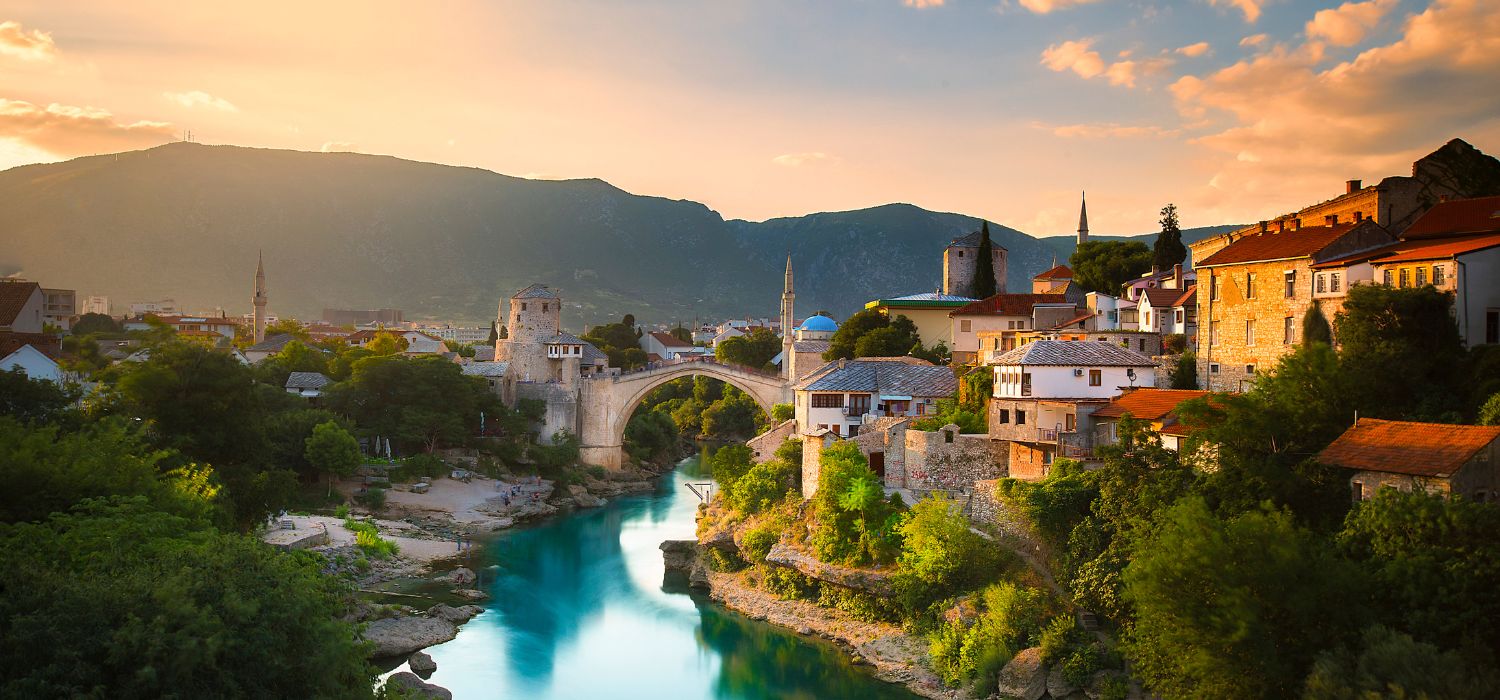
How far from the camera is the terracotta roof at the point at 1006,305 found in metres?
36.6

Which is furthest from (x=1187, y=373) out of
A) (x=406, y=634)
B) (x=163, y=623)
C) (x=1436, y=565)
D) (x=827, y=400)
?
(x=163, y=623)

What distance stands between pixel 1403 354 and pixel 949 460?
8.91 meters

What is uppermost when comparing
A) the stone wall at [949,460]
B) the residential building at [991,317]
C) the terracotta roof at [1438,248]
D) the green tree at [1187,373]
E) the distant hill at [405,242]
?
the distant hill at [405,242]

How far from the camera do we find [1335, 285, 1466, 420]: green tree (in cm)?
1864

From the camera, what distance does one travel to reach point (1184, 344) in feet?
91.2

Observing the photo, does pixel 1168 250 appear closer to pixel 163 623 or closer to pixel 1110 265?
pixel 1110 265

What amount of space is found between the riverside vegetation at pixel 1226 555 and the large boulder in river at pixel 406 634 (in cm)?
723

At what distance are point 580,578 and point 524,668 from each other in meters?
8.30

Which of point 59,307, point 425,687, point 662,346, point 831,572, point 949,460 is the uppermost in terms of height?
point 59,307

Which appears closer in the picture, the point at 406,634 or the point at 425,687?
the point at 425,687

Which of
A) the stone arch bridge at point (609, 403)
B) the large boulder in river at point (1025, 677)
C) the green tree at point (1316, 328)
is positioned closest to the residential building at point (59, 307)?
the stone arch bridge at point (609, 403)

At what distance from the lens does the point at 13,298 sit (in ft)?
143

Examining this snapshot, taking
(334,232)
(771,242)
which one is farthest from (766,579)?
(771,242)

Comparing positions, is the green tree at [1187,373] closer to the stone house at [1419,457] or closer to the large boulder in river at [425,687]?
the stone house at [1419,457]
